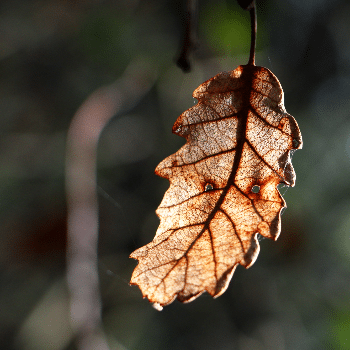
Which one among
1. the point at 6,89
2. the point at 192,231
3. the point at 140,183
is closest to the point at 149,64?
the point at 140,183

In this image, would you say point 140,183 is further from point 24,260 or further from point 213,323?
point 213,323

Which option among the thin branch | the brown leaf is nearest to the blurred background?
the thin branch

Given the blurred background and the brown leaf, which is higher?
the blurred background

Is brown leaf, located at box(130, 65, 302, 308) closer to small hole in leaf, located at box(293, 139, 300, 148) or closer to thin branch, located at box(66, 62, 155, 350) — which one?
small hole in leaf, located at box(293, 139, 300, 148)

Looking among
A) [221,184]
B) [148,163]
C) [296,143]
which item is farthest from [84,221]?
[296,143]

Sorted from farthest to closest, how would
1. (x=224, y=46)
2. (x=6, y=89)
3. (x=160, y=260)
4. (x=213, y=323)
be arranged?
(x=6, y=89) → (x=213, y=323) → (x=224, y=46) → (x=160, y=260)

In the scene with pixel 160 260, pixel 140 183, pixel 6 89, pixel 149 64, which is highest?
pixel 6 89

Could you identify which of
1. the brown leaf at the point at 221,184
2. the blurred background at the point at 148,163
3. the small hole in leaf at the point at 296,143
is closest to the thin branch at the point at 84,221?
the blurred background at the point at 148,163

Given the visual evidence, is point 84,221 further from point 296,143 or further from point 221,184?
point 296,143
